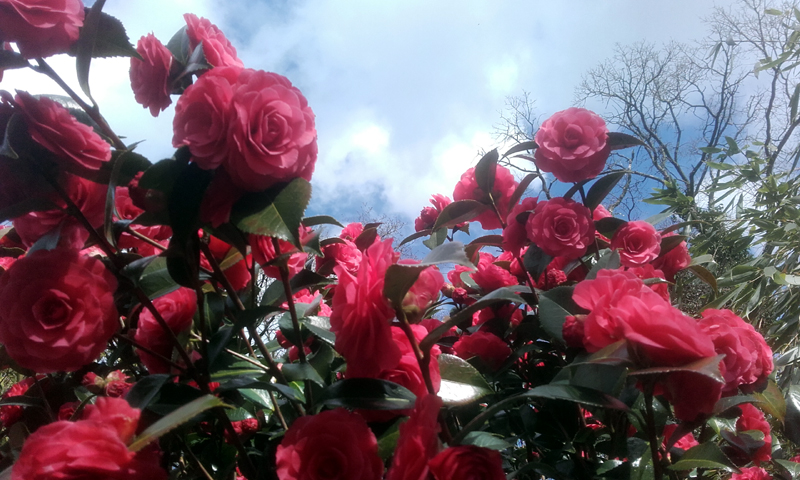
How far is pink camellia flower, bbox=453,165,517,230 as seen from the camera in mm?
875

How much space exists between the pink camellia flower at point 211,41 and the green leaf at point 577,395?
0.47m

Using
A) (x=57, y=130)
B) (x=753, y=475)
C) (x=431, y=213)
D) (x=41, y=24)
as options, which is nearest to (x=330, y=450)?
(x=57, y=130)

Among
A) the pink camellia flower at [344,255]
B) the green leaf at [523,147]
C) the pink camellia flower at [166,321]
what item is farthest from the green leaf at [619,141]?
the pink camellia flower at [166,321]

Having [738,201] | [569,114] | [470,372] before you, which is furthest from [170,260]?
[738,201]

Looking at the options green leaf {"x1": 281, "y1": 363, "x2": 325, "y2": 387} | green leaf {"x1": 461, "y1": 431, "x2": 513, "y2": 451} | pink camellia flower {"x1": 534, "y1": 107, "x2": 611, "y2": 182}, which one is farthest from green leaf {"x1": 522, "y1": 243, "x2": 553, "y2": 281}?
green leaf {"x1": 281, "y1": 363, "x2": 325, "y2": 387}

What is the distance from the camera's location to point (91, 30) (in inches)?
18.0

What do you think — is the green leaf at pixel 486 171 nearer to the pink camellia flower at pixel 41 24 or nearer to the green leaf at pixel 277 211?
the green leaf at pixel 277 211

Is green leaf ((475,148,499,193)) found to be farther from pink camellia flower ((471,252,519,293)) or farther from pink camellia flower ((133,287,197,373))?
pink camellia flower ((133,287,197,373))

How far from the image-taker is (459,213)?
0.84m

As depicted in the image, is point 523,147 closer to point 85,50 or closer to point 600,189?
point 600,189

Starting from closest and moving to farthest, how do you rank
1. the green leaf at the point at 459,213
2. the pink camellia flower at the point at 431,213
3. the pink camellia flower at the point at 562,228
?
the pink camellia flower at the point at 562,228 < the green leaf at the point at 459,213 < the pink camellia flower at the point at 431,213

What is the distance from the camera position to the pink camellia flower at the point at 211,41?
50 centimetres

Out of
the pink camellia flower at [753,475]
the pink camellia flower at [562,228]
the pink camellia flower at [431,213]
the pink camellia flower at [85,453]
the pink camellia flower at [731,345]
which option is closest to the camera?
the pink camellia flower at [85,453]

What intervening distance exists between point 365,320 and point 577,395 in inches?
7.8
